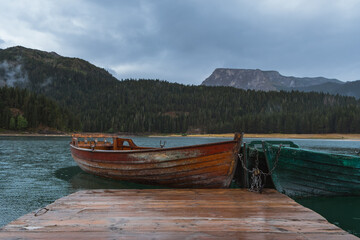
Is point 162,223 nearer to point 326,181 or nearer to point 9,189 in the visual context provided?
point 326,181

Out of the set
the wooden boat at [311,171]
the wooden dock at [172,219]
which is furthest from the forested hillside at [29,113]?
the wooden boat at [311,171]

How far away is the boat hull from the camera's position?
387 inches

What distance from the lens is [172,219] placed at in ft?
17.9

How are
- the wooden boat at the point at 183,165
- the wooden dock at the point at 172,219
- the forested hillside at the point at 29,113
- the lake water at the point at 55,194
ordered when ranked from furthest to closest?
the forested hillside at the point at 29,113
the wooden boat at the point at 183,165
the lake water at the point at 55,194
the wooden dock at the point at 172,219

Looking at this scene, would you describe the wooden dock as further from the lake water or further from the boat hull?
the lake water

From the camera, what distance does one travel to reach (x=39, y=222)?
204 inches

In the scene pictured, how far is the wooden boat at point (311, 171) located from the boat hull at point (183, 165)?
170 cm

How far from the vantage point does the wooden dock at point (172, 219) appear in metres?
4.57

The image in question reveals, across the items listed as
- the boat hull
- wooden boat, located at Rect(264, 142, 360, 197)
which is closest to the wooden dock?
the boat hull

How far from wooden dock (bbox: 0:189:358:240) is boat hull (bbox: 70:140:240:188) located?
83.5 inches

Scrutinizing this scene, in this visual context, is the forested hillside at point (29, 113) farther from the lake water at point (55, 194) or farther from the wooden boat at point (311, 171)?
the wooden boat at point (311, 171)

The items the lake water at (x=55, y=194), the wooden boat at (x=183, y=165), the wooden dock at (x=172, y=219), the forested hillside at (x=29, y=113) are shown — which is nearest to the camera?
the wooden dock at (x=172, y=219)

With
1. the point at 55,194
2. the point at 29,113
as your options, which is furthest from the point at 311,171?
the point at 29,113

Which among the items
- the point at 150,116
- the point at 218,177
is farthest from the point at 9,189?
the point at 150,116
